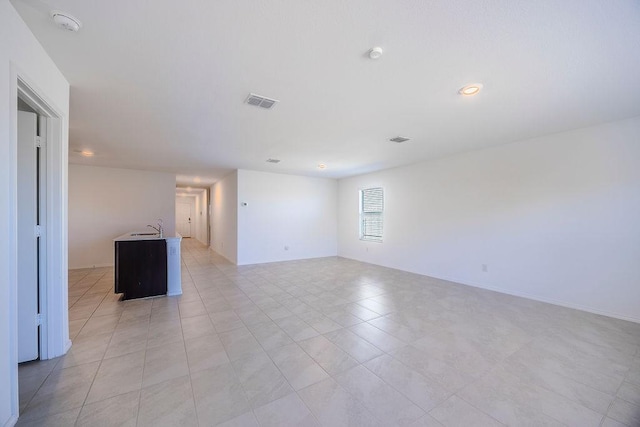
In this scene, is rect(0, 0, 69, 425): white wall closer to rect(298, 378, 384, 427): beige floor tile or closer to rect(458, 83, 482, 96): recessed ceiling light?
rect(298, 378, 384, 427): beige floor tile

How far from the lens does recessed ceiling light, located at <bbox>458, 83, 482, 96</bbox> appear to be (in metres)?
2.30

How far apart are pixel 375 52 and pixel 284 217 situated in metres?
5.67

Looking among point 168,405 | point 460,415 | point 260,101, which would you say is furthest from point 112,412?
point 260,101

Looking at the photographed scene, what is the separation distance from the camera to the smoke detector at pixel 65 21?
5.00 ft

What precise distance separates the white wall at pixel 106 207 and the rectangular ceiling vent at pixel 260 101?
573 centimetres

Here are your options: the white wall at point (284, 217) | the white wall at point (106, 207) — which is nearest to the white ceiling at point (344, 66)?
the white wall at point (284, 217)

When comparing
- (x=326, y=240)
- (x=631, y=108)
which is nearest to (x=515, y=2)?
(x=631, y=108)

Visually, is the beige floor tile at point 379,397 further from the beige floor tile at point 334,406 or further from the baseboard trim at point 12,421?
the baseboard trim at point 12,421

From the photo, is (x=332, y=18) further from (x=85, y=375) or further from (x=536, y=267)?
(x=536, y=267)

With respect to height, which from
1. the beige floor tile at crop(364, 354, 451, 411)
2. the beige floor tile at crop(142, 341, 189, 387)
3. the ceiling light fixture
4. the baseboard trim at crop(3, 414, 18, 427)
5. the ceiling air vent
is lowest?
the beige floor tile at crop(142, 341, 189, 387)

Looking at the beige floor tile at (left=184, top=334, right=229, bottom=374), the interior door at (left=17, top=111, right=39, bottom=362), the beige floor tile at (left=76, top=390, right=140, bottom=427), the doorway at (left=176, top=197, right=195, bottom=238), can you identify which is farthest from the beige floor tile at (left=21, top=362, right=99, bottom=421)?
the doorway at (left=176, top=197, right=195, bottom=238)

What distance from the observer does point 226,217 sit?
24.5 ft

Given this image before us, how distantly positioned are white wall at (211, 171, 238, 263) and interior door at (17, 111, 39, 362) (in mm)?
4350

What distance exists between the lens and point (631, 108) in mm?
2816
